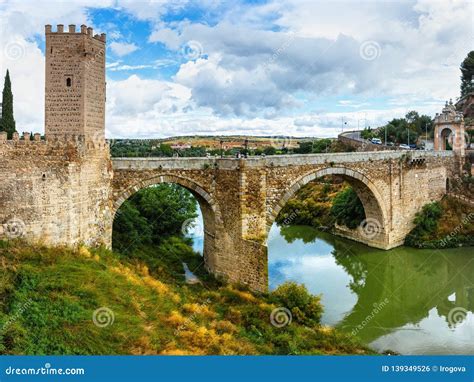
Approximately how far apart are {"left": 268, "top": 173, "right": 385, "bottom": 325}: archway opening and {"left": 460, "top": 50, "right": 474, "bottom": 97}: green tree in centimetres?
2237

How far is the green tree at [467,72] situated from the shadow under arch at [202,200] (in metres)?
36.3

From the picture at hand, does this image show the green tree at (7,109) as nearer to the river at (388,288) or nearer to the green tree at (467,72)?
the river at (388,288)

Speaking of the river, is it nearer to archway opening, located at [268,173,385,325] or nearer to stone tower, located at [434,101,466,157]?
archway opening, located at [268,173,385,325]

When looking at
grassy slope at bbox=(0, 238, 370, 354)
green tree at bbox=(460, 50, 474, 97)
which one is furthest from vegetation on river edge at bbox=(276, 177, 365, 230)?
green tree at bbox=(460, 50, 474, 97)

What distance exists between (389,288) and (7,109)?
1710 cm

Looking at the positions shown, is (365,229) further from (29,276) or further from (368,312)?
(29,276)

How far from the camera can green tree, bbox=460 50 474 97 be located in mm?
43375

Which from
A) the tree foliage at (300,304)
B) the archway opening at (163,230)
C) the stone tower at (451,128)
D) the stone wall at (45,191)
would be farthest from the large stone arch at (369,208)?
the stone wall at (45,191)

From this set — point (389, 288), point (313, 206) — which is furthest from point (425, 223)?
point (313, 206)

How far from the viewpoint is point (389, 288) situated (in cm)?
1741

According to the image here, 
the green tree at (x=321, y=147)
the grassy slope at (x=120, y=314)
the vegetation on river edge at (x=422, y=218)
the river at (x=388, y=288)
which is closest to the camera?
the grassy slope at (x=120, y=314)

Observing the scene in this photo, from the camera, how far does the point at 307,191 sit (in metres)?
30.4

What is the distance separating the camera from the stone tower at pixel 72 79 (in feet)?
44.4

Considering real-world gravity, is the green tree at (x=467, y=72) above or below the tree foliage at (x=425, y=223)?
above
